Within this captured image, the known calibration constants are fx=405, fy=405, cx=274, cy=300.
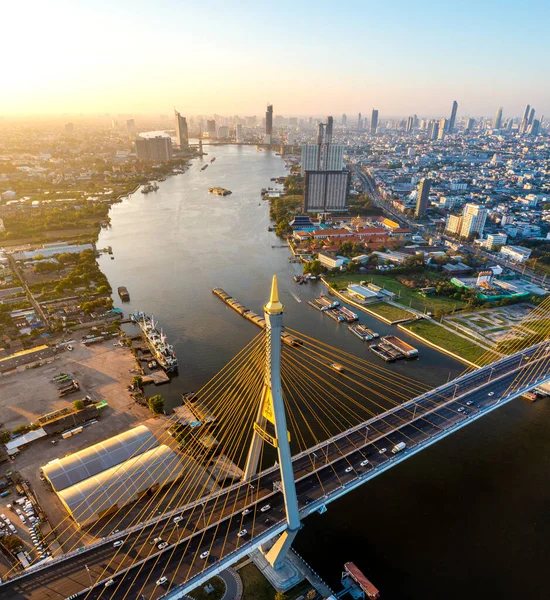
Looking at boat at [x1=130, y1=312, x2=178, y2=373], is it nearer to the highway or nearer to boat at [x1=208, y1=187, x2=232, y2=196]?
the highway

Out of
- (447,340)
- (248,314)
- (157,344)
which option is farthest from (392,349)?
(157,344)

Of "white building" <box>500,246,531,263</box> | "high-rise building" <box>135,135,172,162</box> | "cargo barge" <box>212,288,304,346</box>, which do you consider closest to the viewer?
"cargo barge" <box>212,288,304,346</box>

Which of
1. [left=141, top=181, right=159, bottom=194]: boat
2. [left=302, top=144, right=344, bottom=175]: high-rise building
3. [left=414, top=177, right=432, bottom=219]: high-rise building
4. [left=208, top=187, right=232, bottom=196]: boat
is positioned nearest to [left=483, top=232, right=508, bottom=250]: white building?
[left=414, top=177, right=432, bottom=219]: high-rise building

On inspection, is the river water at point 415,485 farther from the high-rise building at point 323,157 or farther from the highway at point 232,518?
the high-rise building at point 323,157

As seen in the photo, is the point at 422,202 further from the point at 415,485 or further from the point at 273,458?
the point at 273,458

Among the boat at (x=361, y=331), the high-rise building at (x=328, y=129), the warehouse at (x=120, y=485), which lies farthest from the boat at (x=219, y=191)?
the warehouse at (x=120, y=485)

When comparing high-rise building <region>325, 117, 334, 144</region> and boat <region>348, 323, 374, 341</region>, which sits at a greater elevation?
high-rise building <region>325, 117, 334, 144</region>

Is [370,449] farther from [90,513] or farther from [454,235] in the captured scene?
[454,235]
